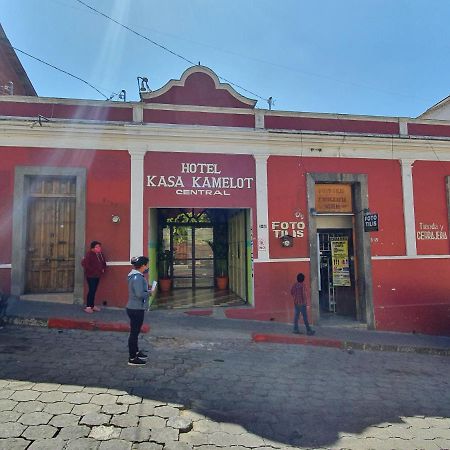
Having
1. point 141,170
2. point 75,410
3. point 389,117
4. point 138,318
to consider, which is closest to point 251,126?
point 141,170

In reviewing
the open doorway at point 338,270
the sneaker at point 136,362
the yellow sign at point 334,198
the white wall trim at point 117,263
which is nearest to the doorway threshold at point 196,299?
the white wall trim at point 117,263

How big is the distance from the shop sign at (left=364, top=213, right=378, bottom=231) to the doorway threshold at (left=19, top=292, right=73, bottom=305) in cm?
749

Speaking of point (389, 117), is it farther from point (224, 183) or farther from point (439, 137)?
point (224, 183)

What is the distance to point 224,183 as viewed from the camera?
8188 millimetres

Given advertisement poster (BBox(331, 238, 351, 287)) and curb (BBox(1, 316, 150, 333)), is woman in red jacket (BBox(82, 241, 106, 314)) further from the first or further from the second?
advertisement poster (BBox(331, 238, 351, 287))

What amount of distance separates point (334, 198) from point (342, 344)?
3826 mm

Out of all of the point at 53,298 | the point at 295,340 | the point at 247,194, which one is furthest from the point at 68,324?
the point at 247,194

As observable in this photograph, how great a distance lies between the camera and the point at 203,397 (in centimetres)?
398

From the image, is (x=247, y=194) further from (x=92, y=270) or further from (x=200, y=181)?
(x=92, y=270)

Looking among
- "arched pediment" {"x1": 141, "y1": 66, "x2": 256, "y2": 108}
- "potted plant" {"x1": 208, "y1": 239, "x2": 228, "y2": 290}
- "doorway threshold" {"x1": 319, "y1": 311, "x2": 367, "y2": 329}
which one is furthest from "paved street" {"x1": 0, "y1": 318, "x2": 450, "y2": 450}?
"potted plant" {"x1": 208, "y1": 239, "x2": 228, "y2": 290}

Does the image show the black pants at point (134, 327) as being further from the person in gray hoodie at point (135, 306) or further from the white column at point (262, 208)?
the white column at point (262, 208)

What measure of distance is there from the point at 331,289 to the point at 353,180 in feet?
10.5

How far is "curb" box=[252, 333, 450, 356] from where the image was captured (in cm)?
678

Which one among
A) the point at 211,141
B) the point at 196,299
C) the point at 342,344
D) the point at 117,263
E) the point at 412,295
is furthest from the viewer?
the point at 196,299
